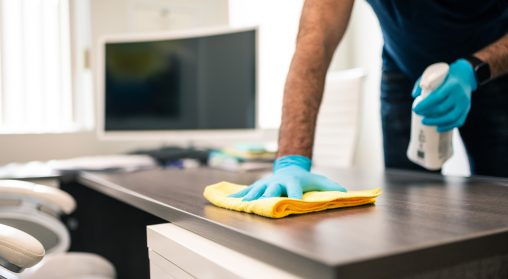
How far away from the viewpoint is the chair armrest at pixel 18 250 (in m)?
0.78

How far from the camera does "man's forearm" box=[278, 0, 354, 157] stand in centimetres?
99

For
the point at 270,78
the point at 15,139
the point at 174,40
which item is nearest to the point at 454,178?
the point at 174,40

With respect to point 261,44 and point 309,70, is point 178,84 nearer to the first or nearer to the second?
point 261,44

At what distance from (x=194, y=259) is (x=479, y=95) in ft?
3.08

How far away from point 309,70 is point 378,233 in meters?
0.57

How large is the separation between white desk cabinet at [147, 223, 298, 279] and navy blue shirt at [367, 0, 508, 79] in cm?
80

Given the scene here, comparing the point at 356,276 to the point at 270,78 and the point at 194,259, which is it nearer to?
the point at 194,259

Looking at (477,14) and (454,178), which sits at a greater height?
(477,14)

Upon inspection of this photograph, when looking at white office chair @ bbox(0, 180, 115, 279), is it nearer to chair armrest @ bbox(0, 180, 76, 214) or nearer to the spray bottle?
chair armrest @ bbox(0, 180, 76, 214)

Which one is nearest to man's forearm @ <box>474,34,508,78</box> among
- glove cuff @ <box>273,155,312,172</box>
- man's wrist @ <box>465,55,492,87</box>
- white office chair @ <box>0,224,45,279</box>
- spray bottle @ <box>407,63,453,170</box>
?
man's wrist @ <box>465,55,492,87</box>

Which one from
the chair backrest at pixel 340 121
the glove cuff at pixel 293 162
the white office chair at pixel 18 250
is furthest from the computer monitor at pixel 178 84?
the white office chair at pixel 18 250

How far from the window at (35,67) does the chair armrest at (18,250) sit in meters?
1.71

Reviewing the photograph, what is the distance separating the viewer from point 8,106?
91.1 inches

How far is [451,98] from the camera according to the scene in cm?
96
